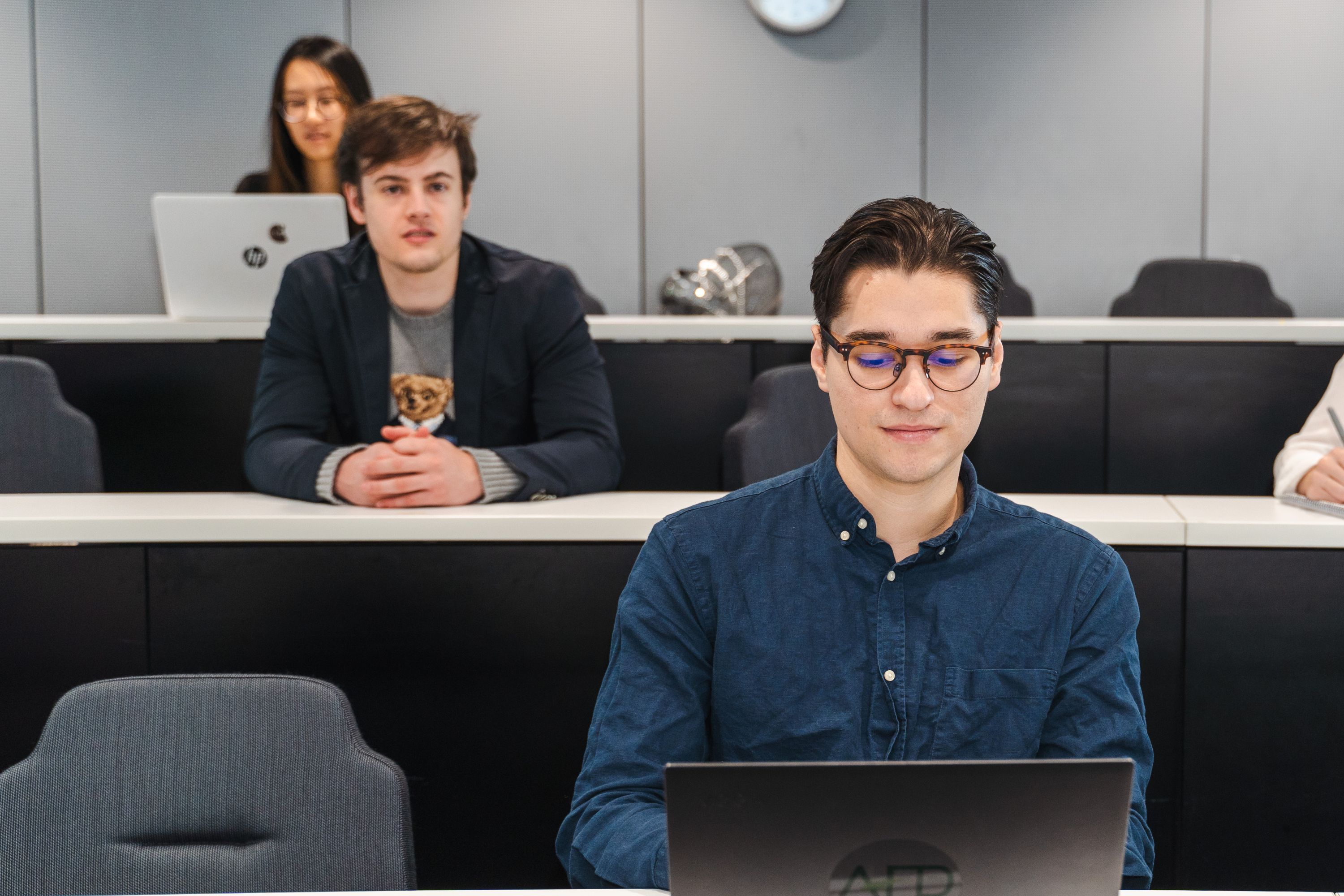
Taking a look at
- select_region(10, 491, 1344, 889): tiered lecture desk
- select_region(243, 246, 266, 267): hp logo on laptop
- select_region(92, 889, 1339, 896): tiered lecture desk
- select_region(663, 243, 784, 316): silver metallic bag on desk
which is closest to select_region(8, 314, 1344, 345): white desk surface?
select_region(243, 246, 266, 267): hp logo on laptop

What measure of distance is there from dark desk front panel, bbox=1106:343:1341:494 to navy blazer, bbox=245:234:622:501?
3.99 feet

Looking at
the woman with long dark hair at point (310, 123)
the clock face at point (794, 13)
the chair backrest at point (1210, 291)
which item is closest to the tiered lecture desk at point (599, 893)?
the woman with long dark hair at point (310, 123)

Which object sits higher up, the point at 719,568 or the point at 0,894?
the point at 719,568

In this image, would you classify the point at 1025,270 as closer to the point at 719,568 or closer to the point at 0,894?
the point at 719,568

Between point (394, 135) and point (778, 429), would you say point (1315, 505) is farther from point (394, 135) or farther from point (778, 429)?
point (394, 135)

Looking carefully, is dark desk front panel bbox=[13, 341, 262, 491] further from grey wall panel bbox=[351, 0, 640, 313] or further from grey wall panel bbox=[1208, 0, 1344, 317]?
grey wall panel bbox=[1208, 0, 1344, 317]

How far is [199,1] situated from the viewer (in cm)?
493

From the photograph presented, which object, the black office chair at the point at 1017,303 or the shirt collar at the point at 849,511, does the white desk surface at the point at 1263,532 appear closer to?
the shirt collar at the point at 849,511

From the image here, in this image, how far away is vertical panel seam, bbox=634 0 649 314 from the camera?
5.01m

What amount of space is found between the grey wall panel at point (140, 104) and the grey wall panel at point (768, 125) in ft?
4.68

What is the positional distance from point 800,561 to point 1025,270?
429cm

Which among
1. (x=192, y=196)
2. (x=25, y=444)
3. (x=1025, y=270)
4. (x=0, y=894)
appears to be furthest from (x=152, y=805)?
(x=1025, y=270)

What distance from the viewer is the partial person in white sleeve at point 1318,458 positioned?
72.9 inches

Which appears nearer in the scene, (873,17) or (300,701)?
(300,701)
